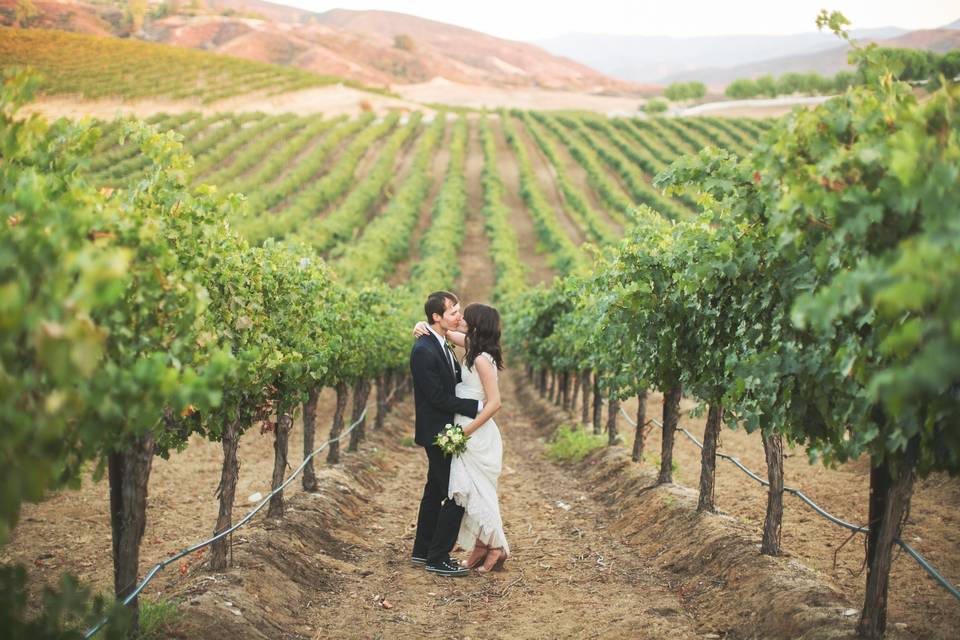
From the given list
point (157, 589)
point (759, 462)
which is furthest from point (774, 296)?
point (759, 462)

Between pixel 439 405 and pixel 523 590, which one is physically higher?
pixel 439 405

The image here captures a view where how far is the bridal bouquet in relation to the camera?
21.7 ft

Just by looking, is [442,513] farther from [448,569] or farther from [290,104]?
[290,104]

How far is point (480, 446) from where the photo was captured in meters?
6.81

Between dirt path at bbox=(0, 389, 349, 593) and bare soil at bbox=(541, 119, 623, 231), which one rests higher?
bare soil at bbox=(541, 119, 623, 231)

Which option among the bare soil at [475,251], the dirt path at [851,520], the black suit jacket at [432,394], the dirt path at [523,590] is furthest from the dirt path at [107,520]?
the bare soil at [475,251]

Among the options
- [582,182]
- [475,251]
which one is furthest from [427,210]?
[582,182]

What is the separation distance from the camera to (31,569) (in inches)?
275

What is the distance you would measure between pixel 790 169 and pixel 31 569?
6865 millimetres

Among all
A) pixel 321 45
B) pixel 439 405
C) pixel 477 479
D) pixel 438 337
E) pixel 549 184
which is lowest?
pixel 477 479

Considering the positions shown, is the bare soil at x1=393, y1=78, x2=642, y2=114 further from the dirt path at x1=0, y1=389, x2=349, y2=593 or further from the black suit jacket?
the black suit jacket

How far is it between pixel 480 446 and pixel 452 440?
0.30 m

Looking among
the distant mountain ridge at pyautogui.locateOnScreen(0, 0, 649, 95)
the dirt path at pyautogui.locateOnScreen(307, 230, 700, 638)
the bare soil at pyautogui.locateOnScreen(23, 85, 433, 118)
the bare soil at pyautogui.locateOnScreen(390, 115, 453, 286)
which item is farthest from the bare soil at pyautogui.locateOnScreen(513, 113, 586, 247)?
the dirt path at pyautogui.locateOnScreen(307, 230, 700, 638)

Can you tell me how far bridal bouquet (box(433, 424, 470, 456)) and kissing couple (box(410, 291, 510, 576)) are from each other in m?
0.08
